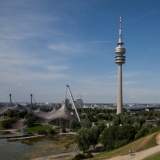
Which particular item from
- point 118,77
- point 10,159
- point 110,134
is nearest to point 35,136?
point 10,159

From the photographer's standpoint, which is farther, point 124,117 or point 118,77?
point 118,77

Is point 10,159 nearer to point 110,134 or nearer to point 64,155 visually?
point 64,155

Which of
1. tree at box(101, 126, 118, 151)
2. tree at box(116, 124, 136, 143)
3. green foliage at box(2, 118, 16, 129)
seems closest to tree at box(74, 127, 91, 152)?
tree at box(101, 126, 118, 151)

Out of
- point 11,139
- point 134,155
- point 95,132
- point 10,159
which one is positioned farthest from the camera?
point 11,139

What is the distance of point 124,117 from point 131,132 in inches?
1190

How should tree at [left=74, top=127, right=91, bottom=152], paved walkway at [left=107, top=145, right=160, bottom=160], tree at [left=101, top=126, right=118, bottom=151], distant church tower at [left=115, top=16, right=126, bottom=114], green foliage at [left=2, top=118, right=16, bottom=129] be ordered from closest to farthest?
paved walkway at [left=107, top=145, right=160, bottom=160] → tree at [left=101, top=126, right=118, bottom=151] → tree at [left=74, top=127, right=91, bottom=152] → green foliage at [left=2, top=118, right=16, bottom=129] → distant church tower at [left=115, top=16, right=126, bottom=114]

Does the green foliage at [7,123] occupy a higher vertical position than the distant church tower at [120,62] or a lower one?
lower

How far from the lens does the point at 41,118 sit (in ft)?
258

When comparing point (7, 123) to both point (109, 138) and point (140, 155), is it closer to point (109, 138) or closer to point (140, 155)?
point (109, 138)

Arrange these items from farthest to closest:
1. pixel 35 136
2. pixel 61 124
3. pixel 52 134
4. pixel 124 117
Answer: pixel 61 124
pixel 124 117
pixel 52 134
pixel 35 136

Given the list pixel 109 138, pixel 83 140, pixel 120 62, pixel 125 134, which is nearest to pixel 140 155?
pixel 125 134

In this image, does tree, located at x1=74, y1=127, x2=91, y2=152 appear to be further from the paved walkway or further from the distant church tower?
the distant church tower

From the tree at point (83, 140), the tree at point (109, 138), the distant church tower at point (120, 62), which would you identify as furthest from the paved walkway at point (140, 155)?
the distant church tower at point (120, 62)

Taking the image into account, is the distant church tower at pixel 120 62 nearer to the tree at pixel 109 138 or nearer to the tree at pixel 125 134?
the tree at pixel 109 138
